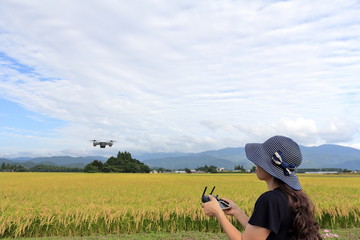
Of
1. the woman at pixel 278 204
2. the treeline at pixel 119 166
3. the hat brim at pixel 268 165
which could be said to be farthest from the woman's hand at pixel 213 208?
the treeline at pixel 119 166

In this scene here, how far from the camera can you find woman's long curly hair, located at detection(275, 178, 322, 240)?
245 centimetres

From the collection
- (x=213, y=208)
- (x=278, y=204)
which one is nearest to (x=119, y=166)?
(x=213, y=208)

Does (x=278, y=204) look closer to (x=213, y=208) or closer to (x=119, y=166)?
(x=213, y=208)

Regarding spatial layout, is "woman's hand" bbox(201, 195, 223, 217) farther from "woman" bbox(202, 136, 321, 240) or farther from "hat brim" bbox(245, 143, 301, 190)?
"hat brim" bbox(245, 143, 301, 190)

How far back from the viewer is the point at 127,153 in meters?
92.8

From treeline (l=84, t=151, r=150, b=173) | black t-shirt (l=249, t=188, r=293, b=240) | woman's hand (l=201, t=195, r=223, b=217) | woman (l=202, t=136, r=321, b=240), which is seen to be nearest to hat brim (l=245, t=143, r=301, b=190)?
woman (l=202, t=136, r=321, b=240)

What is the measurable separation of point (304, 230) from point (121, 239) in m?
6.96

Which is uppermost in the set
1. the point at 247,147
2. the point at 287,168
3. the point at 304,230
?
the point at 247,147

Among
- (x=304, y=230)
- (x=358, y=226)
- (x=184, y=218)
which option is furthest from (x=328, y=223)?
(x=304, y=230)

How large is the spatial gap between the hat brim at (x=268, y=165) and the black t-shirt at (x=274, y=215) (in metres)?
0.12

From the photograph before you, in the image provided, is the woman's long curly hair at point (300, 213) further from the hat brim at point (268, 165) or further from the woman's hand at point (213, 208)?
the woman's hand at point (213, 208)

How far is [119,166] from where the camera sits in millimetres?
82625

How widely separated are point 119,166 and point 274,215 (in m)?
82.7

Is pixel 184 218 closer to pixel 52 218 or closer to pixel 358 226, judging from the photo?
pixel 52 218
